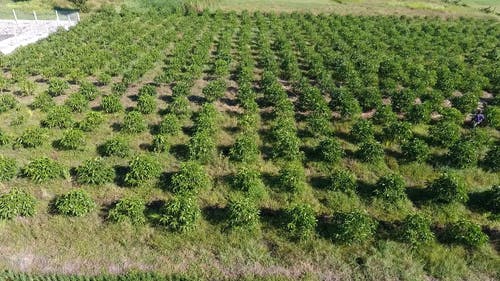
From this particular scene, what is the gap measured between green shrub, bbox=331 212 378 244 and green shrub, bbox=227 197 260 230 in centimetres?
340

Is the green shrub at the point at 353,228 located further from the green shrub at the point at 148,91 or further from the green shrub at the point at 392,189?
the green shrub at the point at 148,91

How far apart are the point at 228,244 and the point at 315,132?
10351mm

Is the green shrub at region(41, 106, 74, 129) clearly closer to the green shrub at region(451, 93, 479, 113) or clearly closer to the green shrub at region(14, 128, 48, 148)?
the green shrub at region(14, 128, 48, 148)

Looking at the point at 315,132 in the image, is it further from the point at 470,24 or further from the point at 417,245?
the point at 470,24

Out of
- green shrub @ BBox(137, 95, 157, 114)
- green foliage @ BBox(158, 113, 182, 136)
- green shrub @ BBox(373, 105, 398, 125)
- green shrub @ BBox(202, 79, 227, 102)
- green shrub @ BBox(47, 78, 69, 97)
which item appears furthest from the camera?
green shrub @ BBox(47, 78, 69, 97)

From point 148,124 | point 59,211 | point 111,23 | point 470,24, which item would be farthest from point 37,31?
point 470,24

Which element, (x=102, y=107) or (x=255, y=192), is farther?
(x=102, y=107)

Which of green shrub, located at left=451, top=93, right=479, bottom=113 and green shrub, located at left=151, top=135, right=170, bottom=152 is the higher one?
green shrub, located at left=451, top=93, right=479, bottom=113

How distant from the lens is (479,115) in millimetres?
25953

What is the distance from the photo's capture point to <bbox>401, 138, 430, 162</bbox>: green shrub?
21594mm

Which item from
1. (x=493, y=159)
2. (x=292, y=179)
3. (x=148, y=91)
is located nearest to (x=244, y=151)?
(x=292, y=179)

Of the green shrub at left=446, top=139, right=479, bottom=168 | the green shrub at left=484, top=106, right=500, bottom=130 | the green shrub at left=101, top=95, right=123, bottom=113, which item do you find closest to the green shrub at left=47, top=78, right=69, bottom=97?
the green shrub at left=101, top=95, right=123, bottom=113

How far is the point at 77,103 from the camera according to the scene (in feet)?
86.0

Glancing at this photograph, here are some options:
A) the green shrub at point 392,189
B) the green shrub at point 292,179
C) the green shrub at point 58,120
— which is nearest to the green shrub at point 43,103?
the green shrub at point 58,120
